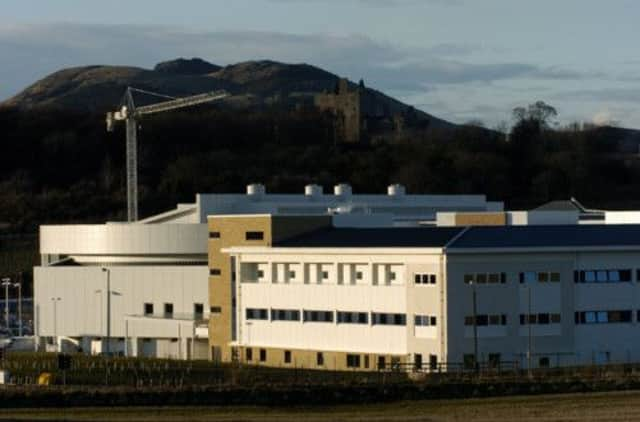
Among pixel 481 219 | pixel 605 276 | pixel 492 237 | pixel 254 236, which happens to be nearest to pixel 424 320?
pixel 492 237

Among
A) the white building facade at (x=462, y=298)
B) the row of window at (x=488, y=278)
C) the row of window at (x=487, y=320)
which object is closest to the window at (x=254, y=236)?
the white building facade at (x=462, y=298)

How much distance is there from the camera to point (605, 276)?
8656cm

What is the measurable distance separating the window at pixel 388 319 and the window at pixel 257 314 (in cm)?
782

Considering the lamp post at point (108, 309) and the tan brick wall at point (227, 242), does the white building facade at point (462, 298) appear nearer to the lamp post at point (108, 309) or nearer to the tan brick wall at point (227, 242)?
the tan brick wall at point (227, 242)

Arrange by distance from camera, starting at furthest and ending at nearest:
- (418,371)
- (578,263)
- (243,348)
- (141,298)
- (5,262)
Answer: (5,262) < (141,298) < (243,348) < (578,263) < (418,371)

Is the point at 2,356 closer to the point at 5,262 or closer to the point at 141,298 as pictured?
the point at 141,298

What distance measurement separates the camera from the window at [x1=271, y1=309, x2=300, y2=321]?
90.2m

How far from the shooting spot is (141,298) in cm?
10675

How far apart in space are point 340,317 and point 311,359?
269 cm

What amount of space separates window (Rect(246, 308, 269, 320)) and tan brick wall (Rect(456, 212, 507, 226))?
45.1ft

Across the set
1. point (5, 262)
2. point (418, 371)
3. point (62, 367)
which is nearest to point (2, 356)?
point (62, 367)

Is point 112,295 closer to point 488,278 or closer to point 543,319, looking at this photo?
point 488,278

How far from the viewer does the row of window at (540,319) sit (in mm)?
84375

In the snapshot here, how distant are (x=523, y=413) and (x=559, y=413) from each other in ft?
3.89
